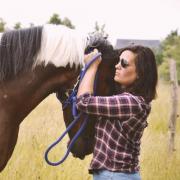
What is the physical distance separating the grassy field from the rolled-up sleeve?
2403mm

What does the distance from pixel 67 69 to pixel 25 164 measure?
9.44 feet

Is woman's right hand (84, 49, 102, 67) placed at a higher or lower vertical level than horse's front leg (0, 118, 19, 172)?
higher

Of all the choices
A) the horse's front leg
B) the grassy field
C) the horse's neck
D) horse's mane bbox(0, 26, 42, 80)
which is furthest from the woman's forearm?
the grassy field

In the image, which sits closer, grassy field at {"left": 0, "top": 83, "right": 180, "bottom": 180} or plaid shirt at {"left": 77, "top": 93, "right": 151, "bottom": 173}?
plaid shirt at {"left": 77, "top": 93, "right": 151, "bottom": 173}

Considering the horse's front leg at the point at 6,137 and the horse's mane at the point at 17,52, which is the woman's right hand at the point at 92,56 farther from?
the horse's front leg at the point at 6,137

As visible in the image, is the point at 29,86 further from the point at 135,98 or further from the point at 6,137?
the point at 135,98

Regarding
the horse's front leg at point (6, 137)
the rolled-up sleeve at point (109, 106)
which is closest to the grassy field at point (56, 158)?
the horse's front leg at point (6, 137)

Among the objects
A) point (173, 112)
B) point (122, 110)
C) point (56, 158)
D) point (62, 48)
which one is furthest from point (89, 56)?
point (173, 112)

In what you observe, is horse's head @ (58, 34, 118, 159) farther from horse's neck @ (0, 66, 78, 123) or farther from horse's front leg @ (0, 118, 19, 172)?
horse's front leg @ (0, 118, 19, 172)

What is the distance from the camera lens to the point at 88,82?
8.61 feet

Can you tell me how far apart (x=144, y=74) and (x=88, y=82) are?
1.13 feet

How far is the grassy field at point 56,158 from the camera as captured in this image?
5.13m

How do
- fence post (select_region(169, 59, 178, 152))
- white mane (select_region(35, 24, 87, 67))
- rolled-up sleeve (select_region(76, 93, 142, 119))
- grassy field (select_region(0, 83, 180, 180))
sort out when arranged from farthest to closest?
fence post (select_region(169, 59, 178, 152))
grassy field (select_region(0, 83, 180, 180))
white mane (select_region(35, 24, 87, 67))
rolled-up sleeve (select_region(76, 93, 142, 119))

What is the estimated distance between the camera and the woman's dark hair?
268cm
